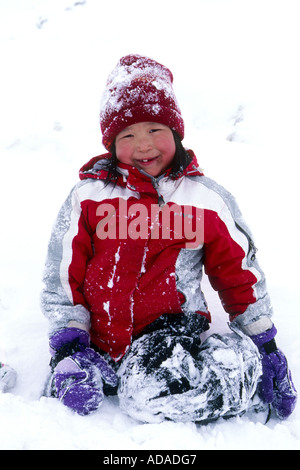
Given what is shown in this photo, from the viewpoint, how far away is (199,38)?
6301 millimetres

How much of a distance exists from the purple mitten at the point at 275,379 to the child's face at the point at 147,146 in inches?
32.1

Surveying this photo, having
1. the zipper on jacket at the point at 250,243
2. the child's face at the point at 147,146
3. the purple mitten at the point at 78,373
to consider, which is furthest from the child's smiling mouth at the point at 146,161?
the purple mitten at the point at 78,373

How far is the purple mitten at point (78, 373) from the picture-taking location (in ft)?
4.38

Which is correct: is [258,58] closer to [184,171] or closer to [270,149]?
[270,149]

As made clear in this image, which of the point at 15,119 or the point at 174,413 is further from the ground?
the point at 15,119

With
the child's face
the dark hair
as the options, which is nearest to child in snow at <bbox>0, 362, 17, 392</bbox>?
the dark hair

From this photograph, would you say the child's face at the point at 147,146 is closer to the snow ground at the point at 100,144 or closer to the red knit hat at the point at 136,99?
the red knit hat at the point at 136,99

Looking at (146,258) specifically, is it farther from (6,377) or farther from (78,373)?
(6,377)

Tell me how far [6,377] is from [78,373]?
358mm

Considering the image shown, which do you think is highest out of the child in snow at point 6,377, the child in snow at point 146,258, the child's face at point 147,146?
the child's face at point 147,146

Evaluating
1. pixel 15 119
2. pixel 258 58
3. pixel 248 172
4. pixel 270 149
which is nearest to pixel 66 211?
pixel 248 172

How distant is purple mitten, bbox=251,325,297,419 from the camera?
146 cm

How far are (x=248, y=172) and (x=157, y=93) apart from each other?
1.96 metres

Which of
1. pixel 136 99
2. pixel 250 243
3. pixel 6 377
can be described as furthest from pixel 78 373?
pixel 136 99
